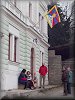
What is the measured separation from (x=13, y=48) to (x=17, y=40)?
1.16m

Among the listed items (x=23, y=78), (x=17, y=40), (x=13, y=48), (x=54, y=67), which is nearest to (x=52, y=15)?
(x=17, y=40)

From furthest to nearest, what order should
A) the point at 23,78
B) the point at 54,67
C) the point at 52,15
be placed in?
the point at 54,67
the point at 52,15
the point at 23,78

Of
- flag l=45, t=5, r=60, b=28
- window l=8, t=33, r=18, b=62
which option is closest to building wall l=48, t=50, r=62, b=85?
flag l=45, t=5, r=60, b=28

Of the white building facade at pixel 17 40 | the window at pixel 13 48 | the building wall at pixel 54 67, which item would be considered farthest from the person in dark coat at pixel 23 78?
the building wall at pixel 54 67

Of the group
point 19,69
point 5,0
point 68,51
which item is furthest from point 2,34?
point 68,51

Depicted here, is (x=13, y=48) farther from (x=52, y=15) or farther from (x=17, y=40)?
(x=52, y=15)

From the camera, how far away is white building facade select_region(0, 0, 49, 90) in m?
17.2

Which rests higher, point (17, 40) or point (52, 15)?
point (52, 15)

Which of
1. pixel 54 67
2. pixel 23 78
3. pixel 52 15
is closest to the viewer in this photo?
pixel 23 78

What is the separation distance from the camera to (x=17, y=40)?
20.2m

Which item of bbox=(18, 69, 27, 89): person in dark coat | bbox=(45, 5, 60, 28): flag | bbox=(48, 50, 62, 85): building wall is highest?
bbox=(45, 5, 60, 28): flag

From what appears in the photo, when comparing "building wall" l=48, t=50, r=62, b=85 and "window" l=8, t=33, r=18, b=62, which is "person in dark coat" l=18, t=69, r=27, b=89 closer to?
"window" l=8, t=33, r=18, b=62

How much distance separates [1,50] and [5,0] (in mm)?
2751

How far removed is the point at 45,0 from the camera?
30.0 metres
